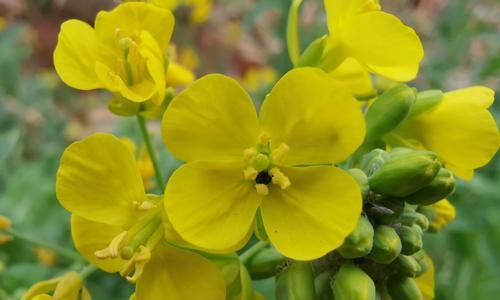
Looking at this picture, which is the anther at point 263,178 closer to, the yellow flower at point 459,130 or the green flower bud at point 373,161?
the green flower bud at point 373,161

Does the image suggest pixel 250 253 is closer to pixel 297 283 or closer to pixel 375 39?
pixel 297 283

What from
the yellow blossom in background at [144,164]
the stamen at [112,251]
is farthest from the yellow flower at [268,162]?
the yellow blossom in background at [144,164]

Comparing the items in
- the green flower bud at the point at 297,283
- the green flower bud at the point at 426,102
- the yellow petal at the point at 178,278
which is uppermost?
the green flower bud at the point at 426,102

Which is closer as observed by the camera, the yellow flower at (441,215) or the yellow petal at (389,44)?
the yellow petal at (389,44)

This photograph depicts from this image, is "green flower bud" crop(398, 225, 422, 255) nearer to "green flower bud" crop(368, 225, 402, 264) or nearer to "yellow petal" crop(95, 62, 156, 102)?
"green flower bud" crop(368, 225, 402, 264)

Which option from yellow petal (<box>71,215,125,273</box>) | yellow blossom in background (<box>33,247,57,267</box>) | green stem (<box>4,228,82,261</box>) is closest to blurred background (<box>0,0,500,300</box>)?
yellow blossom in background (<box>33,247,57,267</box>)

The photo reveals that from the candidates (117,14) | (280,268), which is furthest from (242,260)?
(117,14)

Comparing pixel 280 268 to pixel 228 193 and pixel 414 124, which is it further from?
pixel 414 124
